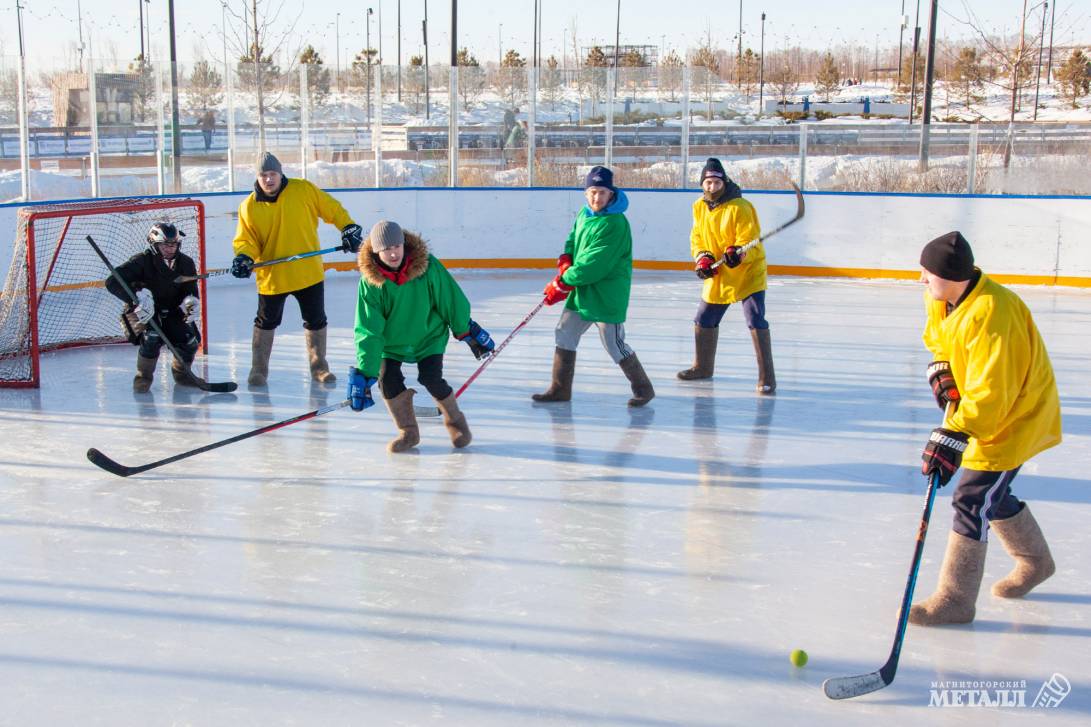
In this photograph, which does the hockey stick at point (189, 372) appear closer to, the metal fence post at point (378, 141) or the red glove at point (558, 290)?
the red glove at point (558, 290)

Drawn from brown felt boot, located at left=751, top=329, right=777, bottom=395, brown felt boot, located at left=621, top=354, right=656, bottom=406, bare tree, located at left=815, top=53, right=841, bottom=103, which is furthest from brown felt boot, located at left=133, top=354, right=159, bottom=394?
bare tree, located at left=815, top=53, right=841, bottom=103

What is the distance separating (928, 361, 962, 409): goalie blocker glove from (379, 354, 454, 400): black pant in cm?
222

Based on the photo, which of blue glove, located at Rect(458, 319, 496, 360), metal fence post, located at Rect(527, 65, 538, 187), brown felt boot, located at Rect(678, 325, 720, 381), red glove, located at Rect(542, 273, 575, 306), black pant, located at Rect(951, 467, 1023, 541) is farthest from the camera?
metal fence post, located at Rect(527, 65, 538, 187)

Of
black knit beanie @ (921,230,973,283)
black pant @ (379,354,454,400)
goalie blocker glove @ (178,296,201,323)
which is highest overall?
black knit beanie @ (921,230,973,283)

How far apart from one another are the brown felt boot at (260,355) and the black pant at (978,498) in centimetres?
396

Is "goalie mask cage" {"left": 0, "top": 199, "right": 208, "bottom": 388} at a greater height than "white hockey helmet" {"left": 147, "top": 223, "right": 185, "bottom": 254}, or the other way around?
"white hockey helmet" {"left": 147, "top": 223, "right": 185, "bottom": 254}

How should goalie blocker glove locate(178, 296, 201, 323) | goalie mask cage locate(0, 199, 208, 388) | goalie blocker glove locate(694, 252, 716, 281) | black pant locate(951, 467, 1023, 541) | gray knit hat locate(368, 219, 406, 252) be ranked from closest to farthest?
1. black pant locate(951, 467, 1023, 541)
2. gray knit hat locate(368, 219, 406, 252)
3. goalie blocker glove locate(694, 252, 716, 281)
4. goalie blocker glove locate(178, 296, 201, 323)
5. goalie mask cage locate(0, 199, 208, 388)

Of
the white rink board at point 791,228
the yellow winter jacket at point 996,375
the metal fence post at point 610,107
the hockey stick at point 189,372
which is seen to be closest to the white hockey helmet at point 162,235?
the hockey stick at point 189,372

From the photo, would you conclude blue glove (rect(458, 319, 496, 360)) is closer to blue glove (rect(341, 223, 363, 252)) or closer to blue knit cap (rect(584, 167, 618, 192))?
blue knit cap (rect(584, 167, 618, 192))

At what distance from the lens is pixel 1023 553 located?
3232mm

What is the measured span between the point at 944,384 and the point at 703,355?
3168mm

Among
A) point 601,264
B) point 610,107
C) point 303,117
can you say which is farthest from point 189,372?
point 610,107

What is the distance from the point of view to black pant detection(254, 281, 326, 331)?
597 cm

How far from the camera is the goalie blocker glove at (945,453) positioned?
9.39ft
